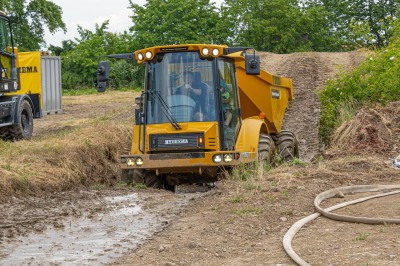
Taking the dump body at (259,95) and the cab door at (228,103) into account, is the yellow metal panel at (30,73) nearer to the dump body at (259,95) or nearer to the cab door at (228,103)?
the dump body at (259,95)

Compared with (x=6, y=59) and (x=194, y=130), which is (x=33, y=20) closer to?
(x=6, y=59)

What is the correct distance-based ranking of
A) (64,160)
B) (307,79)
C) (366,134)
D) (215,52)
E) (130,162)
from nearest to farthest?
(130,162) → (215,52) → (64,160) → (366,134) → (307,79)

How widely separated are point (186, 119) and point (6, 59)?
23.8ft

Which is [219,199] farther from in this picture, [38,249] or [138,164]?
[38,249]

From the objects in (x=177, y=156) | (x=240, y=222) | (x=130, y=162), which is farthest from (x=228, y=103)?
(x=240, y=222)

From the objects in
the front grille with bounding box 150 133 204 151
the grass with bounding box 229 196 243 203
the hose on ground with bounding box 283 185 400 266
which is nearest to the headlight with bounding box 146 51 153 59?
the front grille with bounding box 150 133 204 151

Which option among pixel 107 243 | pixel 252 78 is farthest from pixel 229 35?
pixel 107 243

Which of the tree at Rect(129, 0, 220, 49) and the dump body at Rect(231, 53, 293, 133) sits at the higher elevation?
the tree at Rect(129, 0, 220, 49)

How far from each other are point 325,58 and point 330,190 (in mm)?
21141

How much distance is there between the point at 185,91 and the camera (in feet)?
43.7

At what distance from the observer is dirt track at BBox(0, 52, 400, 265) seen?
802 centimetres

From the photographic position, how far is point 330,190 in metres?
11.3

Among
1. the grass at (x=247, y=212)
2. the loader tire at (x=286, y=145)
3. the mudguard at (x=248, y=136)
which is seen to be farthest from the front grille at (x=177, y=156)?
the loader tire at (x=286, y=145)

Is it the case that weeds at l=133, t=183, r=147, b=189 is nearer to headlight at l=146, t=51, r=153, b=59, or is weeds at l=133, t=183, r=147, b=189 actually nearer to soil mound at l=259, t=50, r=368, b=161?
headlight at l=146, t=51, r=153, b=59
